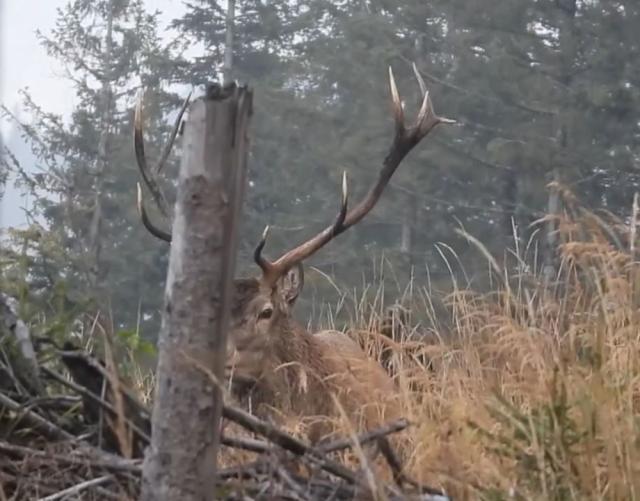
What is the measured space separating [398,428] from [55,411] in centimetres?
93

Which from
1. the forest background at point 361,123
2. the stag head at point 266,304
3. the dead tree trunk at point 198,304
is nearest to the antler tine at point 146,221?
the stag head at point 266,304

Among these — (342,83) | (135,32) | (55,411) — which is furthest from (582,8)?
(55,411)

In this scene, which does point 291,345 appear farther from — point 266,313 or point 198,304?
point 198,304

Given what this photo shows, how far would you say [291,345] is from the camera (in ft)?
19.0

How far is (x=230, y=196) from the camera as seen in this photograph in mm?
2309

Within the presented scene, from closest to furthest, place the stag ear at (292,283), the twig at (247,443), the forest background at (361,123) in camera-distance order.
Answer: the twig at (247,443)
the stag ear at (292,283)
the forest background at (361,123)

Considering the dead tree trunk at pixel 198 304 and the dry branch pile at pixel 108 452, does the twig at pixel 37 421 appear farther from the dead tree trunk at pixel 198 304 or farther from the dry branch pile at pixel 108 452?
the dead tree trunk at pixel 198 304

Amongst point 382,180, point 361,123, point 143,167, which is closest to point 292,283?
point 382,180

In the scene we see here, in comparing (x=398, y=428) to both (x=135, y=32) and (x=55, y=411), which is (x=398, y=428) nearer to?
(x=55, y=411)

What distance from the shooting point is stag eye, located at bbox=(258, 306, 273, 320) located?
575 centimetres

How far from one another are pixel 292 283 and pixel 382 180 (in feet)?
3.35

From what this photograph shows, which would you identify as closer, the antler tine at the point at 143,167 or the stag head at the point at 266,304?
the antler tine at the point at 143,167

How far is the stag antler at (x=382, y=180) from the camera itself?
469cm

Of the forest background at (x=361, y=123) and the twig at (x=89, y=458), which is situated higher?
the forest background at (x=361, y=123)
